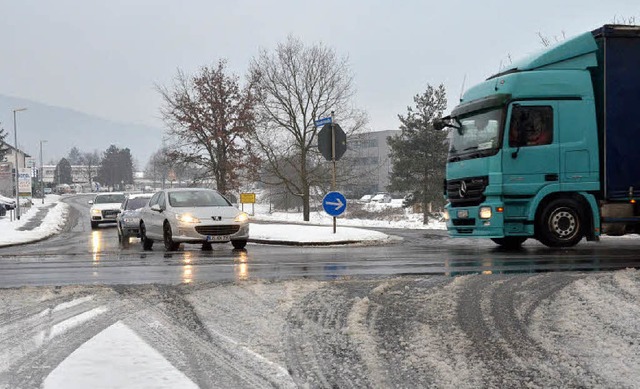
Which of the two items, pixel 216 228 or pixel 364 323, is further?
pixel 216 228

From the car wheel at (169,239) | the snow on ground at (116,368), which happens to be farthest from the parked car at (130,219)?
the snow on ground at (116,368)

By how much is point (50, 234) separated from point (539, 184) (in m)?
19.6

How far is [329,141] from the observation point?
17109 mm

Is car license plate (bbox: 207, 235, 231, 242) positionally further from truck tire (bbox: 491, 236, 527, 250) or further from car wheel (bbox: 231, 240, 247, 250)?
truck tire (bbox: 491, 236, 527, 250)

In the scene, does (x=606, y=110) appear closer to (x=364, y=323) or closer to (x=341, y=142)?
(x=341, y=142)

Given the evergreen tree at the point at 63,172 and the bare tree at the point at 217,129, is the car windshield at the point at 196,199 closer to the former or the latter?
the bare tree at the point at 217,129

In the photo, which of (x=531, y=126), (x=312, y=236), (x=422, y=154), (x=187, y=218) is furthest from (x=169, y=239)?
(x=422, y=154)

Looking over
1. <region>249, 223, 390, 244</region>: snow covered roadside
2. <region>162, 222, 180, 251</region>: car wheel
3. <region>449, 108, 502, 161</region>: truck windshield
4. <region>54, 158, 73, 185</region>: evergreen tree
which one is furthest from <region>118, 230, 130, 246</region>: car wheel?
<region>54, 158, 73, 185</region>: evergreen tree

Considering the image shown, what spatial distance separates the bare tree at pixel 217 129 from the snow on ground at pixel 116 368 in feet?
110

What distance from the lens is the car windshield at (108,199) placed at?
3086 cm

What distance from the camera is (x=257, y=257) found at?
1200 cm

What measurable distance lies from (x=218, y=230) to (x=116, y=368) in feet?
33.2

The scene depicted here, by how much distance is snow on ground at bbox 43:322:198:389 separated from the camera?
3.84 m

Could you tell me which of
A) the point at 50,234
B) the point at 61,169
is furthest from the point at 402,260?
the point at 61,169
